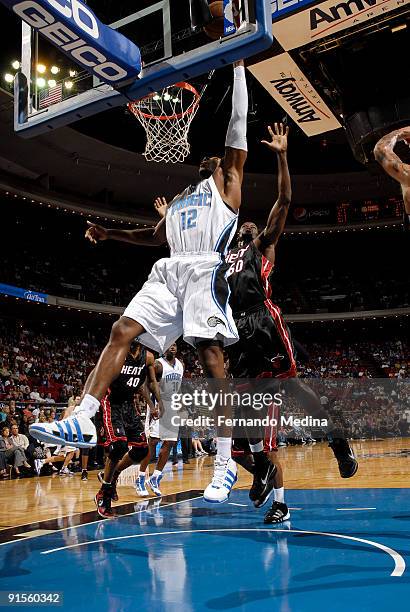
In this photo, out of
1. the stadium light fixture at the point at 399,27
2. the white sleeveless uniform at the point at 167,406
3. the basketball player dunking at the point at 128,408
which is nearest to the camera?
the stadium light fixture at the point at 399,27

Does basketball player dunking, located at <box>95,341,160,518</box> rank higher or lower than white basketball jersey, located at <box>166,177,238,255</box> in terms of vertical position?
lower

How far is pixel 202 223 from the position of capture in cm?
361

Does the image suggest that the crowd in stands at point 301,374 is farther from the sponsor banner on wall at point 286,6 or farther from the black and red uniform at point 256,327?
the sponsor banner on wall at point 286,6

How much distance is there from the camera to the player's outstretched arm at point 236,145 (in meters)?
3.61

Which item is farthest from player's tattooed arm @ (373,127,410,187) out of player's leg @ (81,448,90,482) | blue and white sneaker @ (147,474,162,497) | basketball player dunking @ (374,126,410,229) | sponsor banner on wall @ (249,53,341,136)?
player's leg @ (81,448,90,482)

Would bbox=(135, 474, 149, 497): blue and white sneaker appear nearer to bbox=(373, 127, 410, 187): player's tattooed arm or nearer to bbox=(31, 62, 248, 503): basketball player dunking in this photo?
bbox=(31, 62, 248, 503): basketball player dunking

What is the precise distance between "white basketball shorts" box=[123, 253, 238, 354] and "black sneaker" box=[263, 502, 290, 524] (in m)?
1.90

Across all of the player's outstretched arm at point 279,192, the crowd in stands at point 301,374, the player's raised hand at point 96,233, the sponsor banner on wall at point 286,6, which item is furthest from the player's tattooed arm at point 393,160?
the crowd in stands at point 301,374

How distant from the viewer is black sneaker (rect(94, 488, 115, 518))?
533cm

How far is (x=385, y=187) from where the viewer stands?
26.6 meters

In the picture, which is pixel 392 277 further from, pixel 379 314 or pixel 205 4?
pixel 205 4

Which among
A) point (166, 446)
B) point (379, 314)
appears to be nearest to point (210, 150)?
point (379, 314)

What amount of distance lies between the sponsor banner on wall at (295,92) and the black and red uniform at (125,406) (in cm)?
342

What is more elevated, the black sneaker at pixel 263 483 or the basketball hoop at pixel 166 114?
the basketball hoop at pixel 166 114
